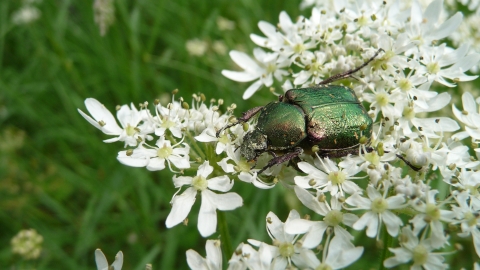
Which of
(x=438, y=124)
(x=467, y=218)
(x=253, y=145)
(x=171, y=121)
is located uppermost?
(x=171, y=121)

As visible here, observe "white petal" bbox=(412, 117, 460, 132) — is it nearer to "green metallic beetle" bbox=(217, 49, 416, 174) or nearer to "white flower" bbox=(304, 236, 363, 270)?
"green metallic beetle" bbox=(217, 49, 416, 174)

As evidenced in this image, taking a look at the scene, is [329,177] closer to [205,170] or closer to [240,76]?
[205,170]

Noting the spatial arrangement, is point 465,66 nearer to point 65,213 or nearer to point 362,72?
point 362,72

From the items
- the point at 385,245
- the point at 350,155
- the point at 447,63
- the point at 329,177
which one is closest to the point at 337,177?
the point at 329,177

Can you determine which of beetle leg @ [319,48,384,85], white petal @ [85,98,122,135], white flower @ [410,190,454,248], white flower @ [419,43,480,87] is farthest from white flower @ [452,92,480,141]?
white petal @ [85,98,122,135]

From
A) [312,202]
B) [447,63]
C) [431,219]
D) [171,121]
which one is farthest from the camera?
[447,63]

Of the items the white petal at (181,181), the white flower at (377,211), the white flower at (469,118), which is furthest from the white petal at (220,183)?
the white flower at (469,118)
